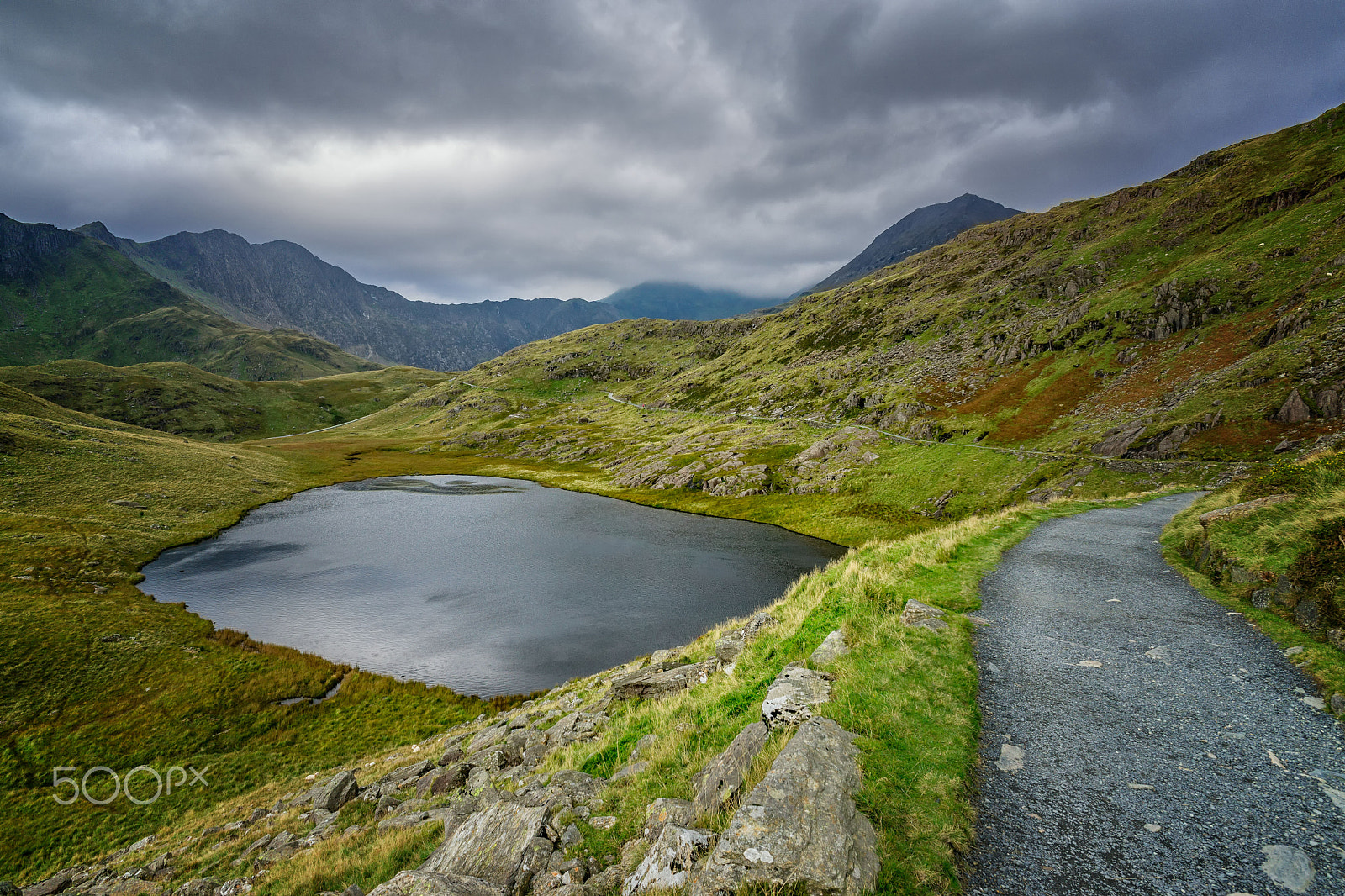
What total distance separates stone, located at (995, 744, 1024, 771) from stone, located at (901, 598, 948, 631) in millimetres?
5264

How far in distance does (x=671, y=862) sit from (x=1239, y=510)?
26.7 metres

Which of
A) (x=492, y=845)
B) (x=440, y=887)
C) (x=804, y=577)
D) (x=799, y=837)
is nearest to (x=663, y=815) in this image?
(x=799, y=837)

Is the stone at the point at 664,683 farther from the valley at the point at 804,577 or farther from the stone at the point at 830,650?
the stone at the point at 830,650

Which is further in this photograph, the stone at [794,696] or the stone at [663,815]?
the stone at [794,696]

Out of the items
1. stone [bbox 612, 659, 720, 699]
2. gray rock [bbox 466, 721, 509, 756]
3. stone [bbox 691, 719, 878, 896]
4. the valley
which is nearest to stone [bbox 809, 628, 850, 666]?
the valley

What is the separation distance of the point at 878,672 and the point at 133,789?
37.5m

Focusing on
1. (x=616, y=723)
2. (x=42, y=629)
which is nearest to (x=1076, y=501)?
(x=616, y=723)

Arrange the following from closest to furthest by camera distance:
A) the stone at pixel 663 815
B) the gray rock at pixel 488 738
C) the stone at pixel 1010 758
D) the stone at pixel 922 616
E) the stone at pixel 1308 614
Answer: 1. the stone at pixel 663 815
2. the stone at pixel 1010 758
3. the stone at pixel 1308 614
4. the stone at pixel 922 616
5. the gray rock at pixel 488 738

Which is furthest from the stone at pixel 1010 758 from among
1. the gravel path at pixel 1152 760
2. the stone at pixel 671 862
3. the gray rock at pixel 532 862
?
the gray rock at pixel 532 862

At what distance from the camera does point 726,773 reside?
29.1 ft

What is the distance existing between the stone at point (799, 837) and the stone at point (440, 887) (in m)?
4.38

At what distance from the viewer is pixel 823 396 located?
132375 mm

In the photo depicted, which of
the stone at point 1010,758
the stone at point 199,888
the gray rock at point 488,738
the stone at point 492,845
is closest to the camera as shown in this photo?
the stone at point 492,845

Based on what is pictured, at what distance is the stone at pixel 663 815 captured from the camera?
8203 millimetres
